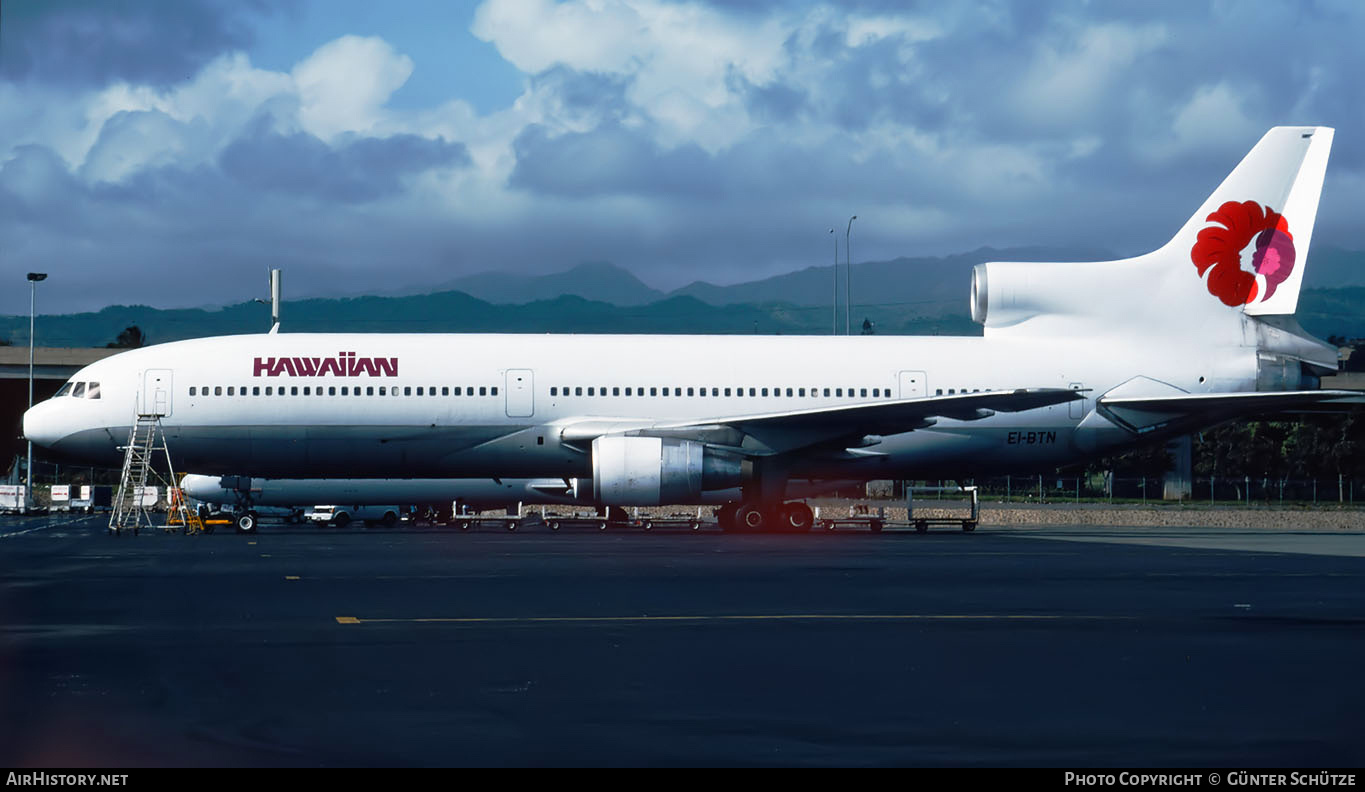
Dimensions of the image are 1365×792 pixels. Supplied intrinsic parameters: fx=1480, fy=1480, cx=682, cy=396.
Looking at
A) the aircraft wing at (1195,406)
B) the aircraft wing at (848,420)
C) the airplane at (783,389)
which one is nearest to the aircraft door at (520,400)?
the airplane at (783,389)

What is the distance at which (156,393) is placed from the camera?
36.1 m

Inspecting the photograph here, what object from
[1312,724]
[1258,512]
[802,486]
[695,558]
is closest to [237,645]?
[1312,724]

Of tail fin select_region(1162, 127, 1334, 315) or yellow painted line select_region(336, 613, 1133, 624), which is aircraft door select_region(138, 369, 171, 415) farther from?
tail fin select_region(1162, 127, 1334, 315)

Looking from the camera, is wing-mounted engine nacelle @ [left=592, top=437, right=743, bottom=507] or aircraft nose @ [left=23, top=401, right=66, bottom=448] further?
aircraft nose @ [left=23, top=401, right=66, bottom=448]

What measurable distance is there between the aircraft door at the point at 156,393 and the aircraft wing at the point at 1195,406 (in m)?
23.6

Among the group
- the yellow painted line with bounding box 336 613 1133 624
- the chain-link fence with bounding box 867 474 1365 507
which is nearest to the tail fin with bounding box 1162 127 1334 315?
the chain-link fence with bounding box 867 474 1365 507

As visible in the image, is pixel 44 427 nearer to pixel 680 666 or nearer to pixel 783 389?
pixel 783 389

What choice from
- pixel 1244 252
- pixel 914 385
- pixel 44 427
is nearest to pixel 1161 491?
pixel 1244 252

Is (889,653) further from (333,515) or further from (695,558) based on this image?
(333,515)

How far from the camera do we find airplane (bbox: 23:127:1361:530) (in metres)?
35.9

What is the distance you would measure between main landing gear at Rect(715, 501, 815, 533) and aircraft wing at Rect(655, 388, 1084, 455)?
1619mm

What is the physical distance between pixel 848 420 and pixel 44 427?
1996 cm

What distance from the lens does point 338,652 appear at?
11.5 meters

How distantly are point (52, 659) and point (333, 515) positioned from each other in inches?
1837
